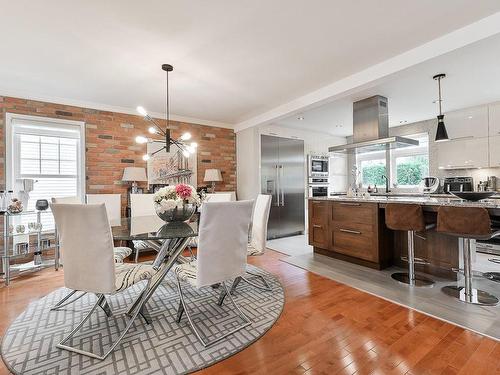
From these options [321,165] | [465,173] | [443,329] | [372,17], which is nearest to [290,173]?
[321,165]

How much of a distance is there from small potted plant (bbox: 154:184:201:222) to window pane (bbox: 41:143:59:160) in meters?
2.53

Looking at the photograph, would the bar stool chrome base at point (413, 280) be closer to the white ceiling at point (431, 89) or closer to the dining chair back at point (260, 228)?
the dining chair back at point (260, 228)

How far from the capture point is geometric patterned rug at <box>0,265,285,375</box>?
1517 millimetres

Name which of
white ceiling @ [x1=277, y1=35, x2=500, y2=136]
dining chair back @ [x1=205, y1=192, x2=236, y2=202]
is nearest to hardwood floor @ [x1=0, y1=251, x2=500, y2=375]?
dining chair back @ [x1=205, y1=192, x2=236, y2=202]

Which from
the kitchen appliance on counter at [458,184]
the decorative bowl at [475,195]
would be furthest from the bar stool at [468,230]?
the kitchen appliance on counter at [458,184]

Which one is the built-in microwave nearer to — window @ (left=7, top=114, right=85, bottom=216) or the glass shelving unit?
window @ (left=7, top=114, right=85, bottom=216)

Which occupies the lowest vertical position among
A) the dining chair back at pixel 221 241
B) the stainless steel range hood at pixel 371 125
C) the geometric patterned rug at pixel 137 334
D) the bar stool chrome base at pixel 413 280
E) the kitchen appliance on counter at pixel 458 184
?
the geometric patterned rug at pixel 137 334

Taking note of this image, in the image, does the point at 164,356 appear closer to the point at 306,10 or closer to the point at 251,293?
the point at 251,293

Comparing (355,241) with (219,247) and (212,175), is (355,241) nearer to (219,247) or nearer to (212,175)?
(219,247)

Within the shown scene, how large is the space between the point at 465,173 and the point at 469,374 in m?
4.46

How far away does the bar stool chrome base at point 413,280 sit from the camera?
2638 millimetres

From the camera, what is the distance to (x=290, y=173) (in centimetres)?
546

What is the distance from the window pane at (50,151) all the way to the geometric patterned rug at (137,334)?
2.23m

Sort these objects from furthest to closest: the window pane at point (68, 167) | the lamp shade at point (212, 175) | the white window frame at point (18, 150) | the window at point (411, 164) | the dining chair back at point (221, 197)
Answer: the window at point (411, 164), the lamp shade at point (212, 175), the window pane at point (68, 167), the dining chair back at point (221, 197), the white window frame at point (18, 150)
